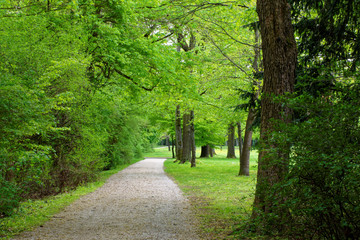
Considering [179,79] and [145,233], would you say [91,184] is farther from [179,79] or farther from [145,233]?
[145,233]

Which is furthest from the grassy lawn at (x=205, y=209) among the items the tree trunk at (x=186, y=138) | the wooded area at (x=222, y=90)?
the tree trunk at (x=186, y=138)

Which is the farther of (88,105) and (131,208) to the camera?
(88,105)

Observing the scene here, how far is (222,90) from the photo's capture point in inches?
674

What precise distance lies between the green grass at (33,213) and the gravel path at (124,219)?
25cm

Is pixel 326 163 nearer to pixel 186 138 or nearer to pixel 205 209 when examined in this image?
pixel 205 209

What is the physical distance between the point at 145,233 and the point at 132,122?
1800cm

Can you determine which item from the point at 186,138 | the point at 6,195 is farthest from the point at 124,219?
the point at 186,138

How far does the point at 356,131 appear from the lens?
3.37 m

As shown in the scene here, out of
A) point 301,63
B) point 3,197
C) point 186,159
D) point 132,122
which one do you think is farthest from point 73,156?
point 186,159

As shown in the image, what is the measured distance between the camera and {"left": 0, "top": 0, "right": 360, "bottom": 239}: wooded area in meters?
3.64

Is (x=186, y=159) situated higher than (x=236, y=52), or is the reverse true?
(x=236, y=52)

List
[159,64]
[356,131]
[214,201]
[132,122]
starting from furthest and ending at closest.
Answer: [132,122], [159,64], [214,201], [356,131]

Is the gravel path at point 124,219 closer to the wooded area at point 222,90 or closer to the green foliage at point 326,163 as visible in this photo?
the wooded area at point 222,90

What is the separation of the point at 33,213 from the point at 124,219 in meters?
2.37
